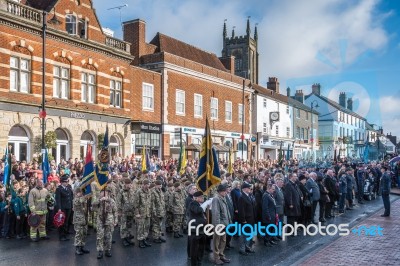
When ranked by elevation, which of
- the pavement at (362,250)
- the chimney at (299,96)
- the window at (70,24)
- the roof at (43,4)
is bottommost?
the pavement at (362,250)

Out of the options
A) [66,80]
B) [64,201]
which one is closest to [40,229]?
[64,201]

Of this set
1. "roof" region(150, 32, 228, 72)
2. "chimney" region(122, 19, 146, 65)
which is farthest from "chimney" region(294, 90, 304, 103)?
"chimney" region(122, 19, 146, 65)

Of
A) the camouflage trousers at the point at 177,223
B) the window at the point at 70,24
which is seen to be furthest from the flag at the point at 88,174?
the window at the point at 70,24

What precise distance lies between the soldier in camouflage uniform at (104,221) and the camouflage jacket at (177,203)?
3170 mm

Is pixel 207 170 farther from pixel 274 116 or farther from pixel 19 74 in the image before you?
pixel 274 116

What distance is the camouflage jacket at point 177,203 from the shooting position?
45.5 ft

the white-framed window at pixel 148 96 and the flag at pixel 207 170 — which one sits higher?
the white-framed window at pixel 148 96

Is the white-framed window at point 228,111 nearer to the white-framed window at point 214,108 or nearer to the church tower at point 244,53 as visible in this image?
the white-framed window at point 214,108

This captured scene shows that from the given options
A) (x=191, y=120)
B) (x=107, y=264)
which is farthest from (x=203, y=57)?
(x=107, y=264)

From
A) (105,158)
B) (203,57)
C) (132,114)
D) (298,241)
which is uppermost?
(203,57)

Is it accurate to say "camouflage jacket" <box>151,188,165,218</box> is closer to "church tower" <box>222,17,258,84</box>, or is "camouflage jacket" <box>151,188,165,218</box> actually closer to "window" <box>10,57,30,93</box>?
"window" <box>10,57,30,93</box>

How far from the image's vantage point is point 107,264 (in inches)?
402

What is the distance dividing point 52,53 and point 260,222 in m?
17.4

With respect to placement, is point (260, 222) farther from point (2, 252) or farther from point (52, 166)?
point (52, 166)
